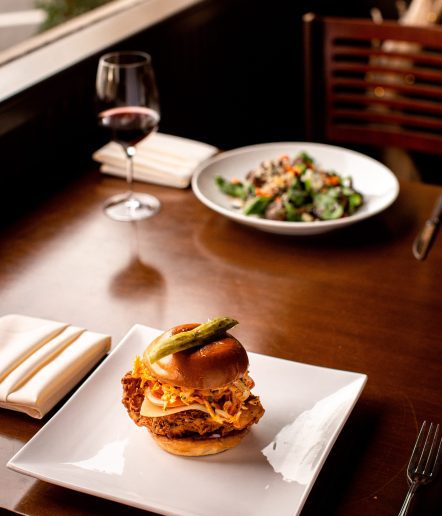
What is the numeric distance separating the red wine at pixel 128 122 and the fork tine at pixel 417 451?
840 mm

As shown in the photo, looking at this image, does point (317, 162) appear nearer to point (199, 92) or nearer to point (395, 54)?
point (395, 54)

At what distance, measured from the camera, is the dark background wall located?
1797mm

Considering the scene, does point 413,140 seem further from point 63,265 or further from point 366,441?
point 366,441

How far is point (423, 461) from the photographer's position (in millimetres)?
959

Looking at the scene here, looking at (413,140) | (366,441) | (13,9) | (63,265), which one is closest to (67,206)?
(63,265)

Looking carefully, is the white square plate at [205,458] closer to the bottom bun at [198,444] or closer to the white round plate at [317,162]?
the bottom bun at [198,444]

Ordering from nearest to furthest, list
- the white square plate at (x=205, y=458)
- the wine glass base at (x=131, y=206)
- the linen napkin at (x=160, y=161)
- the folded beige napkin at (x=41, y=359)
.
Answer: the white square plate at (x=205, y=458) < the folded beige napkin at (x=41, y=359) < the wine glass base at (x=131, y=206) < the linen napkin at (x=160, y=161)

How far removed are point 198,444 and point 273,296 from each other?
461 millimetres

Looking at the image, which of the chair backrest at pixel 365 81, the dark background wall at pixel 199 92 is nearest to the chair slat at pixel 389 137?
the chair backrest at pixel 365 81

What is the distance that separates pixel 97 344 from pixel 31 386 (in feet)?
0.42

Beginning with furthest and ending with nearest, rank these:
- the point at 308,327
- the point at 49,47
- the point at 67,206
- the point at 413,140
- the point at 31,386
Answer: the point at 413,140
the point at 49,47
the point at 67,206
the point at 308,327
the point at 31,386

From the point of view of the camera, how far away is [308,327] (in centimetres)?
127

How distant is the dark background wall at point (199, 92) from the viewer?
1.80m

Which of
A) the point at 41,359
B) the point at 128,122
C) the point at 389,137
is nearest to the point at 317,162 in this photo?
the point at 128,122
